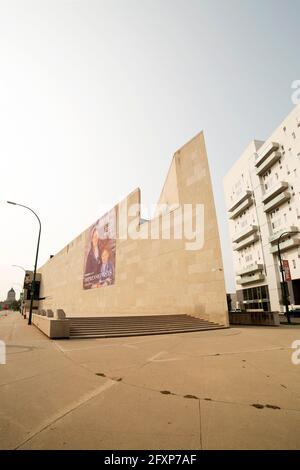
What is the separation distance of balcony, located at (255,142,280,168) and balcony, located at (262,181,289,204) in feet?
23.0

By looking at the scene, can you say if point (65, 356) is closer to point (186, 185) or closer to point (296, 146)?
point (186, 185)

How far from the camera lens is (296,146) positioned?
129ft

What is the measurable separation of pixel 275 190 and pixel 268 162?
6311 mm

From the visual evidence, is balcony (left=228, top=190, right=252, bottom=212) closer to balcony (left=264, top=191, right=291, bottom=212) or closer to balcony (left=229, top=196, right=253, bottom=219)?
balcony (left=229, top=196, right=253, bottom=219)

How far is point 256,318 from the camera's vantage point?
62.7 feet

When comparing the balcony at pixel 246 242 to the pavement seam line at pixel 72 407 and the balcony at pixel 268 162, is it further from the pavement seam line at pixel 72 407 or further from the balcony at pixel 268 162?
the pavement seam line at pixel 72 407

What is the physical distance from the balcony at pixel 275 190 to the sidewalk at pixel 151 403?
41.9 m

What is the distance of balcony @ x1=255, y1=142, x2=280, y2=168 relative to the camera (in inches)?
1717

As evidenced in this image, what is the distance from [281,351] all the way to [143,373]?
5.08m

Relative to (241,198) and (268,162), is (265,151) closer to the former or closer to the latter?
(268,162)

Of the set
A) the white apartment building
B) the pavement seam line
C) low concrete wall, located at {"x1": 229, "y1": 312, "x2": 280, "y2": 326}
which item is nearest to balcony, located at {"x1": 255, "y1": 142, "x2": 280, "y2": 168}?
the white apartment building

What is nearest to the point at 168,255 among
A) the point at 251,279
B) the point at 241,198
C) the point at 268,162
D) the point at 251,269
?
the point at 251,269
